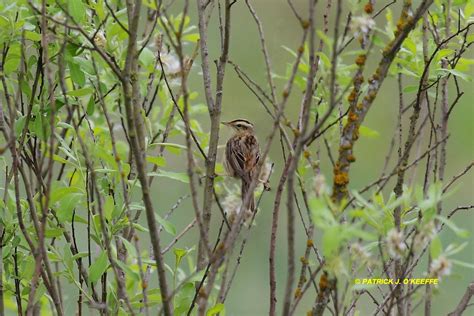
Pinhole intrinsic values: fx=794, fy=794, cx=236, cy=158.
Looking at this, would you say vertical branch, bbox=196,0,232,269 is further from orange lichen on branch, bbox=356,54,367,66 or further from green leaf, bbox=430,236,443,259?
green leaf, bbox=430,236,443,259

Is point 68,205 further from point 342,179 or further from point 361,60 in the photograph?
point 361,60

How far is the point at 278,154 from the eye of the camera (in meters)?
7.89

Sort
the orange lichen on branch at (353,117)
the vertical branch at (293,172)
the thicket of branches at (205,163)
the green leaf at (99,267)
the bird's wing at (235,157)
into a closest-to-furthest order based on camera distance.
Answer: the vertical branch at (293,172) → the thicket of branches at (205,163) → the orange lichen on branch at (353,117) → the green leaf at (99,267) → the bird's wing at (235,157)

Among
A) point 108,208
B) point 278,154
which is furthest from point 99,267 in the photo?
point 278,154

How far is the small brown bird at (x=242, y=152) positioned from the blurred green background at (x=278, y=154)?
0.56m

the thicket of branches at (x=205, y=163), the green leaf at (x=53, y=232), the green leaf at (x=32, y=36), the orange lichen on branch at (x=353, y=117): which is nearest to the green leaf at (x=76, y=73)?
the thicket of branches at (x=205, y=163)

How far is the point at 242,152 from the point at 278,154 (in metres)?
2.20

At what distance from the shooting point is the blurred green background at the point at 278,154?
732 centimetres

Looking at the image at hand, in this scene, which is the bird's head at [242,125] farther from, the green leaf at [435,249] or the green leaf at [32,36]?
the green leaf at [435,249]

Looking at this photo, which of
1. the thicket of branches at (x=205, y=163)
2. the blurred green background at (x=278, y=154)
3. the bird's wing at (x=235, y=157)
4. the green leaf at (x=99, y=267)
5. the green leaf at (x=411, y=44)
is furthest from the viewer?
the blurred green background at (x=278, y=154)

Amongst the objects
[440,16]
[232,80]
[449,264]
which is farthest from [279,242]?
[449,264]

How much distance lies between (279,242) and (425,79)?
188 inches

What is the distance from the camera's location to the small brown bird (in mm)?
5219

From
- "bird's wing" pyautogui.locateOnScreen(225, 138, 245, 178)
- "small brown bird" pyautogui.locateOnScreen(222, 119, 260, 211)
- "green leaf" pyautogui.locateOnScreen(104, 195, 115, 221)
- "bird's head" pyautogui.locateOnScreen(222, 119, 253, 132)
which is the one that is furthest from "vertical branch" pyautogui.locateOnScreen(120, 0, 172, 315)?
"bird's head" pyautogui.locateOnScreen(222, 119, 253, 132)
